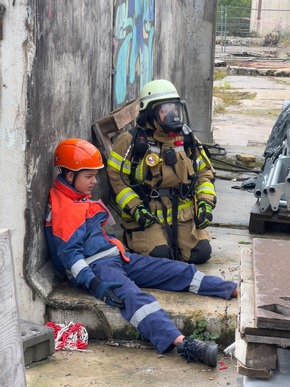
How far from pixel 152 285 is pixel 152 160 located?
105cm

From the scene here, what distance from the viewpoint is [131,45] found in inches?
324

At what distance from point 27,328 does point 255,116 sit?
15.6 metres

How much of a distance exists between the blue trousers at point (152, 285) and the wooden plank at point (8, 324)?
7.29ft

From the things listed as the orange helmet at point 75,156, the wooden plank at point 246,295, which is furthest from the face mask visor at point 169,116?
the wooden plank at point 246,295

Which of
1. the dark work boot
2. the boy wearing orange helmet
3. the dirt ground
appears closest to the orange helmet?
the boy wearing orange helmet

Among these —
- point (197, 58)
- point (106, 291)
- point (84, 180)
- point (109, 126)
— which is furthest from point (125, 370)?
point (197, 58)

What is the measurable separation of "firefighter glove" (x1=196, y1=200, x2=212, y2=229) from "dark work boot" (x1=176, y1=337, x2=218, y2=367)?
4.97 feet

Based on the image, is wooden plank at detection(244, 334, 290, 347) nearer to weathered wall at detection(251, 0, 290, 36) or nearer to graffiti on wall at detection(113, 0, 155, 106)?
graffiti on wall at detection(113, 0, 155, 106)

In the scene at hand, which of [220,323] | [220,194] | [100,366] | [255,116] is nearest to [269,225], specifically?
[220,194]

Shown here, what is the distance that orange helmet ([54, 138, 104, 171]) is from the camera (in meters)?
5.50

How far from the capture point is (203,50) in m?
13.2

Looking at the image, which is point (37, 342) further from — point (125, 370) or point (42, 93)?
point (42, 93)

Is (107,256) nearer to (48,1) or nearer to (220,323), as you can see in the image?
(220,323)

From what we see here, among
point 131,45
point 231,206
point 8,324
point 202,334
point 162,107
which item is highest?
point 131,45
